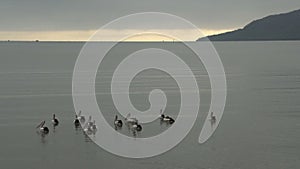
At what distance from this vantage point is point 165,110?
158ft

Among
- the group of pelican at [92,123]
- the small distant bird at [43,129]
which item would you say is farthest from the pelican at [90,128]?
the small distant bird at [43,129]

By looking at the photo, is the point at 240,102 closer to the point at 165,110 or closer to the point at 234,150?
the point at 165,110

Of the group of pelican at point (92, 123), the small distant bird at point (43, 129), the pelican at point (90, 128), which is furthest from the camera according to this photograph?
the group of pelican at point (92, 123)

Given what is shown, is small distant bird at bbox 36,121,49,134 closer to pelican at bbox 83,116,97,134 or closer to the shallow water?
the shallow water

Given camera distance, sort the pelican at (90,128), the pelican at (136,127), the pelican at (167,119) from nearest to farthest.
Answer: the pelican at (90,128) → the pelican at (136,127) → the pelican at (167,119)

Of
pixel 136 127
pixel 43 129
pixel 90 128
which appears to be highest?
pixel 136 127

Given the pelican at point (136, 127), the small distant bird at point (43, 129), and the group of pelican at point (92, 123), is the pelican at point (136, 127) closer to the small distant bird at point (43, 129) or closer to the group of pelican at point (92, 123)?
the group of pelican at point (92, 123)

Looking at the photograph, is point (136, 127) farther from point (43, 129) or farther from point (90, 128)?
point (43, 129)

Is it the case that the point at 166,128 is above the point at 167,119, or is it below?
below

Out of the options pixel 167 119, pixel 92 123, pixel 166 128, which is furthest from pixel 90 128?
pixel 167 119

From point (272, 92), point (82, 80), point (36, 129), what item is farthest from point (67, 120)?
point (82, 80)

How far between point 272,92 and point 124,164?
34.7 m

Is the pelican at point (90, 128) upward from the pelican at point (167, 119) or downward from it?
downward

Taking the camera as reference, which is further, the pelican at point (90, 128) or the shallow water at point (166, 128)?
the pelican at point (90, 128)
